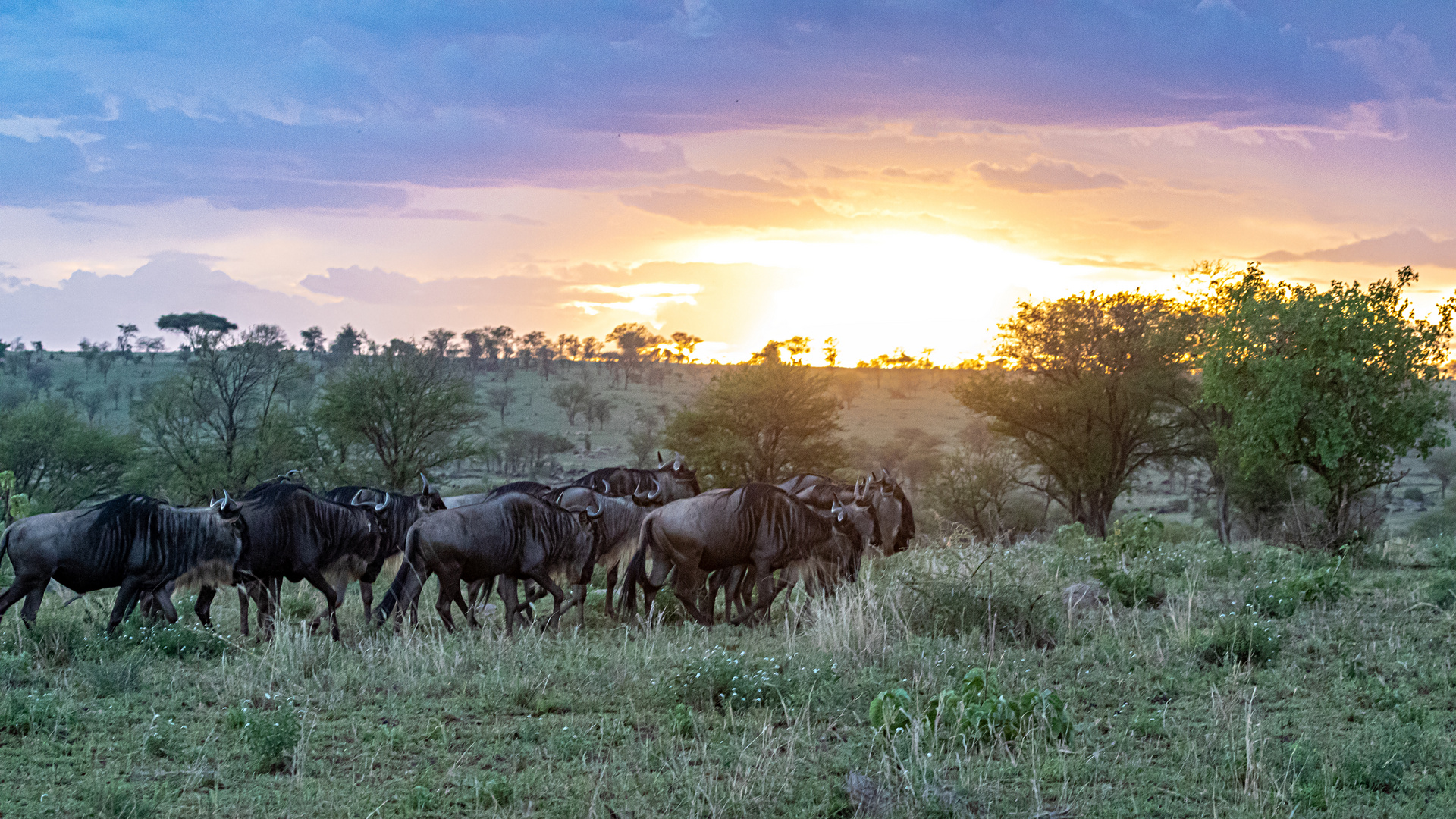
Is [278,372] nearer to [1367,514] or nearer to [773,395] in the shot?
[773,395]

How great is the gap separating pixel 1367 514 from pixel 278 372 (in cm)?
3566

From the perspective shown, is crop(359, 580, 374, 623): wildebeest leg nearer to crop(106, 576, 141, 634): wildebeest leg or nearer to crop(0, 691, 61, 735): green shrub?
crop(106, 576, 141, 634): wildebeest leg

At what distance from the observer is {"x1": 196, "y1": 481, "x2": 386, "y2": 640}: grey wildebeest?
1016cm

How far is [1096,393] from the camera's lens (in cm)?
3184


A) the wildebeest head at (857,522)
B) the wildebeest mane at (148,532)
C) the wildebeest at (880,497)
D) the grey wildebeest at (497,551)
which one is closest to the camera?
the wildebeest mane at (148,532)

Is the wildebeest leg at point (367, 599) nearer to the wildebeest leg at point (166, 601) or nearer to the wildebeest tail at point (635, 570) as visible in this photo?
the wildebeest leg at point (166, 601)

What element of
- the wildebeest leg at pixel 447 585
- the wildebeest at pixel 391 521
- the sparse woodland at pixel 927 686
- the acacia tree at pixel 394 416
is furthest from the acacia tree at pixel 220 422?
the wildebeest leg at pixel 447 585

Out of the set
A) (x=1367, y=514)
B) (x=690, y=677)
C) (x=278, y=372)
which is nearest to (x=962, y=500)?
(x=1367, y=514)

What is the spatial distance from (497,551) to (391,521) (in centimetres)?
207

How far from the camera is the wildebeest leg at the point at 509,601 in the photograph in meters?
9.66

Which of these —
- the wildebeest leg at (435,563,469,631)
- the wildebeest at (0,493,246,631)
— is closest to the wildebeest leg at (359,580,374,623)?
the wildebeest leg at (435,563,469,631)

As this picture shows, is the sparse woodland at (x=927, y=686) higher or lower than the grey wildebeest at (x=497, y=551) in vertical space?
lower

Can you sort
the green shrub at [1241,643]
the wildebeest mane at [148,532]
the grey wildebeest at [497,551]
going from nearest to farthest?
1. the green shrub at [1241,643]
2. the wildebeest mane at [148,532]
3. the grey wildebeest at [497,551]

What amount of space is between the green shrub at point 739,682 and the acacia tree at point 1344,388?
11798 millimetres
